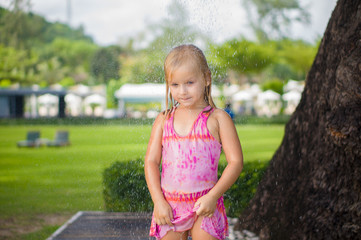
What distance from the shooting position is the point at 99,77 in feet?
276

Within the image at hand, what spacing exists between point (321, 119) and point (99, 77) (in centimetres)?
8160

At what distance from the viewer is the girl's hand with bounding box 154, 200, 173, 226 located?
7.98 feet

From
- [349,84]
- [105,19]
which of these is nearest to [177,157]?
[349,84]

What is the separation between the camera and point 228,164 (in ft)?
8.14

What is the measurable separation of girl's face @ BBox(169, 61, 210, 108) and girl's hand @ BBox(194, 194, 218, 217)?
50 centimetres

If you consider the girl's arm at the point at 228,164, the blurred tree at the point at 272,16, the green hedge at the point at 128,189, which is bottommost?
the green hedge at the point at 128,189

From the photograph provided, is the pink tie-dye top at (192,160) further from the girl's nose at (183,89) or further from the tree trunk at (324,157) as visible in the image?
the tree trunk at (324,157)

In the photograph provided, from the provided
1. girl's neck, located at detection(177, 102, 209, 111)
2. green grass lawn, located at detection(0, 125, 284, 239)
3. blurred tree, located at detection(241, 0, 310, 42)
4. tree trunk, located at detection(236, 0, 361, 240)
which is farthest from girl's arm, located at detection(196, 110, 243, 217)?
blurred tree, located at detection(241, 0, 310, 42)

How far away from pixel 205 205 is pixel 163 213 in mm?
223

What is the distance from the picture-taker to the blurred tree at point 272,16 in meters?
48.3

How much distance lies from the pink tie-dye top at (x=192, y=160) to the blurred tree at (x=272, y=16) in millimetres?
45764

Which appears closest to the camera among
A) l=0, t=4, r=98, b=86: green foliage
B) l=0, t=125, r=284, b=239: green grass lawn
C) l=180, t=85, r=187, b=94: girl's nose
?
l=180, t=85, r=187, b=94: girl's nose

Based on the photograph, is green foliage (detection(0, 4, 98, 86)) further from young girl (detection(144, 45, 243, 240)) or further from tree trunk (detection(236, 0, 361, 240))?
young girl (detection(144, 45, 243, 240))

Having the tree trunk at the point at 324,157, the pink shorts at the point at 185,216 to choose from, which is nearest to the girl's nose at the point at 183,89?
the pink shorts at the point at 185,216
